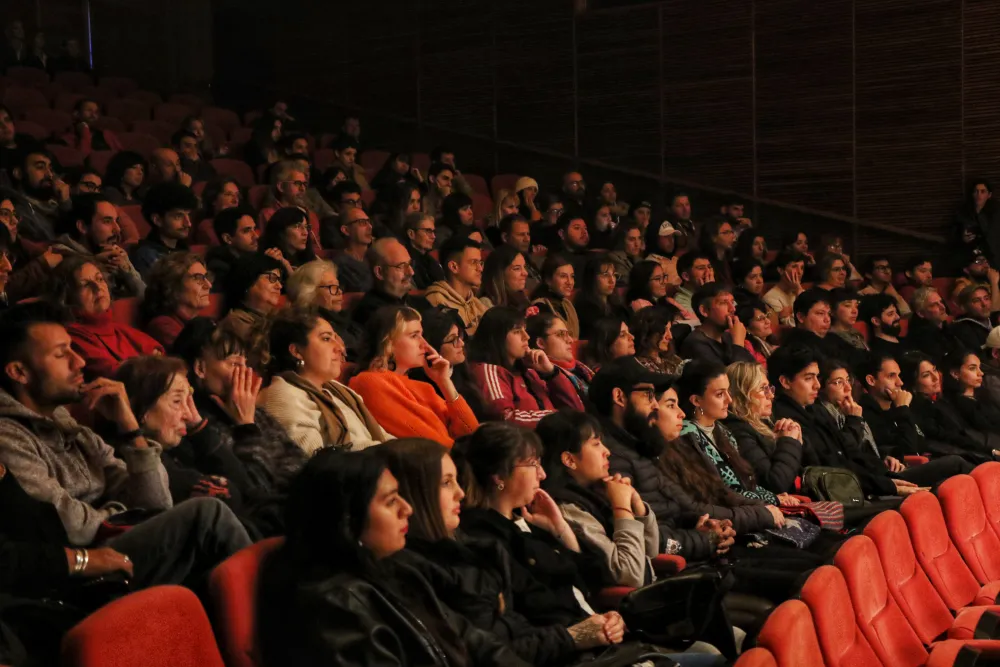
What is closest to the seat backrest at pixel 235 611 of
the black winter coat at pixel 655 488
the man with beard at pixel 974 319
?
the black winter coat at pixel 655 488

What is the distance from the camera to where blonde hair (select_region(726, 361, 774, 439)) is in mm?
3592

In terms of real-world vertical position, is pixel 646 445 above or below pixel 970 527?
above

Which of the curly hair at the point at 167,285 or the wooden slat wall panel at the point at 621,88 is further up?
the wooden slat wall panel at the point at 621,88

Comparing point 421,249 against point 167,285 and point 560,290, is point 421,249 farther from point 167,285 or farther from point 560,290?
point 167,285

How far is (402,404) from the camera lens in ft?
9.01

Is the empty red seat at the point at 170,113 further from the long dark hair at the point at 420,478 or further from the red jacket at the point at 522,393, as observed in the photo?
the long dark hair at the point at 420,478

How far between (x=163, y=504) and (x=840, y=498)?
6.82ft

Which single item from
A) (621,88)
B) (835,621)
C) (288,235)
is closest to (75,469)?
(835,621)

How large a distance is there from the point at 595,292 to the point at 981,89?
2989 millimetres

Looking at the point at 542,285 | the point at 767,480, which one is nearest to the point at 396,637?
the point at 767,480

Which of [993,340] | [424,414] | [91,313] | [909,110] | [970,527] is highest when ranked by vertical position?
[909,110]

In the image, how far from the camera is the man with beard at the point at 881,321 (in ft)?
17.1

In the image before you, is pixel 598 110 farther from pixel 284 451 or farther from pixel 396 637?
pixel 396 637

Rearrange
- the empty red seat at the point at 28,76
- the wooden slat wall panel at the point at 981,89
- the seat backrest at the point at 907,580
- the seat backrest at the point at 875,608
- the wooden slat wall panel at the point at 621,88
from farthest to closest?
the wooden slat wall panel at the point at 621,88 → the empty red seat at the point at 28,76 → the wooden slat wall panel at the point at 981,89 → the seat backrest at the point at 907,580 → the seat backrest at the point at 875,608
